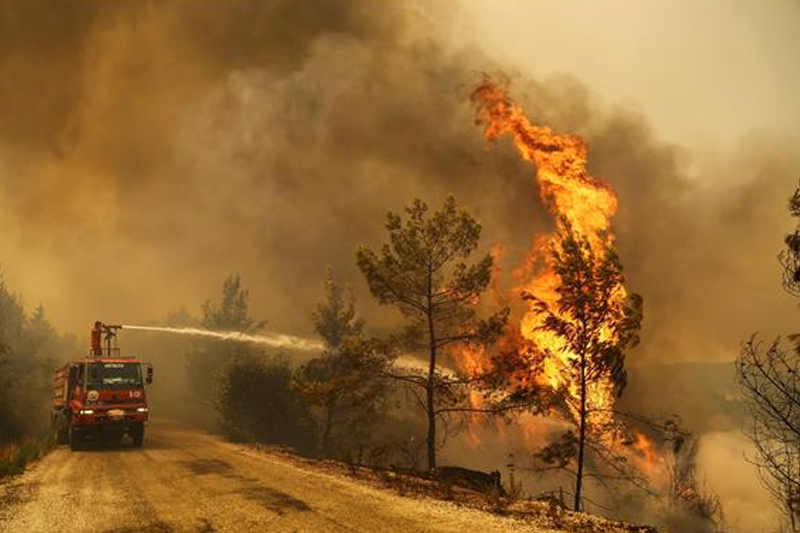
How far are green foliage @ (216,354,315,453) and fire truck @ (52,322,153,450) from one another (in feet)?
33.1

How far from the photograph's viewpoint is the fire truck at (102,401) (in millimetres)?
20281

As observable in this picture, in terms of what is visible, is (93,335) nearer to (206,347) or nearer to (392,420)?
(392,420)

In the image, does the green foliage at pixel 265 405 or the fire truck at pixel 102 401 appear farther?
the green foliage at pixel 265 405

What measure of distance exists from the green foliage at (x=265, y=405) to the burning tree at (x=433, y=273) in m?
14.6

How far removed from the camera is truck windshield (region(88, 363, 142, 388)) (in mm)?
20953

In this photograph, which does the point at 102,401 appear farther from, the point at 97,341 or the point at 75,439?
the point at 97,341

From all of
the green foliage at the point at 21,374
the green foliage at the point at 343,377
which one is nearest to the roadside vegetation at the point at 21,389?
the green foliage at the point at 21,374

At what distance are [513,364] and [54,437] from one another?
18005mm

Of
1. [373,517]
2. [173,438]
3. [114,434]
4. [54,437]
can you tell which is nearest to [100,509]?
[373,517]

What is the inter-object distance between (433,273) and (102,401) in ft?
41.3

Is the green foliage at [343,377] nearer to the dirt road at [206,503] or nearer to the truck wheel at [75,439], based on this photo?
the dirt road at [206,503]

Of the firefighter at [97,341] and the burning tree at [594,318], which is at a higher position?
the burning tree at [594,318]

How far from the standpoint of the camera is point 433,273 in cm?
2028

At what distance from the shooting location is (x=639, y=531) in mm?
10258
